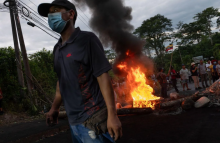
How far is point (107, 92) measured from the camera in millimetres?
1499

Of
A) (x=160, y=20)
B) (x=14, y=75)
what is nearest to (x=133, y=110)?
(x=14, y=75)

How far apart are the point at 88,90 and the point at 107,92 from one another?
0.56 ft

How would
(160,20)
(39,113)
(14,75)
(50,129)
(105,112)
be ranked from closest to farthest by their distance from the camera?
(105,112), (50,129), (39,113), (14,75), (160,20)

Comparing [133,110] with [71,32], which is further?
[133,110]

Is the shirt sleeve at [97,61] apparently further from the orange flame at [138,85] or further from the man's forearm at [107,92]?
the orange flame at [138,85]

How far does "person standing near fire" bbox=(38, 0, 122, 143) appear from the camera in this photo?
4.94 ft

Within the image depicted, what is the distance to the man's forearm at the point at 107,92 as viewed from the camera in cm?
148

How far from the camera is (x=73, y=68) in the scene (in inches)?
62.6

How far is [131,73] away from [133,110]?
431 cm

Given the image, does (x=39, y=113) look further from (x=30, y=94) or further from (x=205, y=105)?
(x=205, y=105)

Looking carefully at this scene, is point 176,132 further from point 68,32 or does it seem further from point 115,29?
point 115,29

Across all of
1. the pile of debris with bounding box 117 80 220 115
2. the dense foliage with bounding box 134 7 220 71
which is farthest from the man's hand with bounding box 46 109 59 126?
the dense foliage with bounding box 134 7 220 71

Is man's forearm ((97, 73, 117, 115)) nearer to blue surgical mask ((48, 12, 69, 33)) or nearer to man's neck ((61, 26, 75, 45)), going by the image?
man's neck ((61, 26, 75, 45))

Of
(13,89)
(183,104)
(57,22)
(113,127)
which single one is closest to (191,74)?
(183,104)
